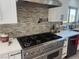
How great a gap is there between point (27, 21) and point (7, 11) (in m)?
0.74

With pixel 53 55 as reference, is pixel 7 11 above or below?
above

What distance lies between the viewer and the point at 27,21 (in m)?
2.14

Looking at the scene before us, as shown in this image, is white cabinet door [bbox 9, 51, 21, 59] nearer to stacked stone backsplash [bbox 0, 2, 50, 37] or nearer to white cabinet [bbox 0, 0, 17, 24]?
white cabinet [bbox 0, 0, 17, 24]

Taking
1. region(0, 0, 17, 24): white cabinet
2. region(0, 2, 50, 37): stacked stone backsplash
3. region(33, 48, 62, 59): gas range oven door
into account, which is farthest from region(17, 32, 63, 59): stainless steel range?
region(0, 0, 17, 24): white cabinet

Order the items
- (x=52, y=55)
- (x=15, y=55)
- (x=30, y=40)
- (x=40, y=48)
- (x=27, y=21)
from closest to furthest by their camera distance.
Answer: (x=15, y=55)
(x=40, y=48)
(x=30, y=40)
(x=52, y=55)
(x=27, y=21)

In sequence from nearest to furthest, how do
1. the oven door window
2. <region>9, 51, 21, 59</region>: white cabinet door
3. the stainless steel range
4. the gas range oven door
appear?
<region>9, 51, 21, 59</region>: white cabinet door
the stainless steel range
the gas range oven door
the oven door window

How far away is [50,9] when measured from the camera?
248 centimetres

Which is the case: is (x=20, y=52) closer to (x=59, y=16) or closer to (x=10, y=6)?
(x=10, y=6)

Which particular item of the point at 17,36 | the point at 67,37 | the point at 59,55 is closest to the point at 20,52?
the point at 17,36

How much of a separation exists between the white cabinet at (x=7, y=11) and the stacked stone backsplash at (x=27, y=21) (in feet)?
1.29

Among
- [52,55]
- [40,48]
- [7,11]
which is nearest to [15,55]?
[40,48]

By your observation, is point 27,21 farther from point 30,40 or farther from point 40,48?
point 40,48

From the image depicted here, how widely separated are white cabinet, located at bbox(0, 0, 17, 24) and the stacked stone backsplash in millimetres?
394

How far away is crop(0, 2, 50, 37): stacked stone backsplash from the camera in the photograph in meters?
1.93
